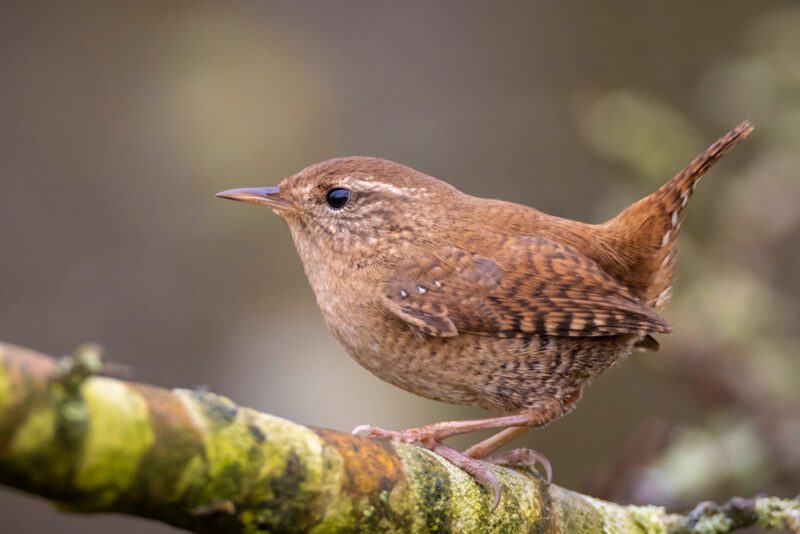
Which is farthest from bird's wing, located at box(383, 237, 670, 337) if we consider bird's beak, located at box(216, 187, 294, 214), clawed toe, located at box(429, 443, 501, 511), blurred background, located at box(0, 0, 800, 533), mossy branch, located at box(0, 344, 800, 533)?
blurred background, located at box(0, 0, 800, 533)

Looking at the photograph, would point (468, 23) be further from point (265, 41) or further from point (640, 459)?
point (640, 459)

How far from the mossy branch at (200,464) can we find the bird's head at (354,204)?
4.25ft

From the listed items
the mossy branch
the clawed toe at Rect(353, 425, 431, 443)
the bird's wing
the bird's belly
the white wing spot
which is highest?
the white wing spot

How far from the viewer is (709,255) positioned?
4543 mm

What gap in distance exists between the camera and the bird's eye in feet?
11.1

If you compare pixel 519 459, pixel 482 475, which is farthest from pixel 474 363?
pixel 482 475

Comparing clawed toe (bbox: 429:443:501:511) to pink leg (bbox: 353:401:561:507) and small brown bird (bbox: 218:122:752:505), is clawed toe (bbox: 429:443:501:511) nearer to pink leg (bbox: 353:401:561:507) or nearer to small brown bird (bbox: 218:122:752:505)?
pink leg (bbox: 353:401:561:507)

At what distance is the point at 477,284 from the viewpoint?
3.04 metres

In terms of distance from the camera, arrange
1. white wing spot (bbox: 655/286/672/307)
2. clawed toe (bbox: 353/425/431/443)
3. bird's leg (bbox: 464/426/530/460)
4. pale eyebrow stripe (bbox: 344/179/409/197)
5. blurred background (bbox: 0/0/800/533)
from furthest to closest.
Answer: blurred background (bbox: 0/0/800/533) < white wing spot (bbox: 655/286/672/307) < pale eyebrow stripe (bbox: 344/179/409/197) < bird's leg (bbox: 464/426/530/460) < clawed toe (bbox: 353/425/431/443)

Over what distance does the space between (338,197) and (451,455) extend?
1341 millimetres

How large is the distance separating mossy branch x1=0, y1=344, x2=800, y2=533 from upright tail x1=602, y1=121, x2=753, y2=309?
1.48m

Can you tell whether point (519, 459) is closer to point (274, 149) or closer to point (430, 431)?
point (430, 431)

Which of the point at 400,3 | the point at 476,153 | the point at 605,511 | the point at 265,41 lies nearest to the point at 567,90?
the point at 476,153

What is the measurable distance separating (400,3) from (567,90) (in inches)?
58.8
